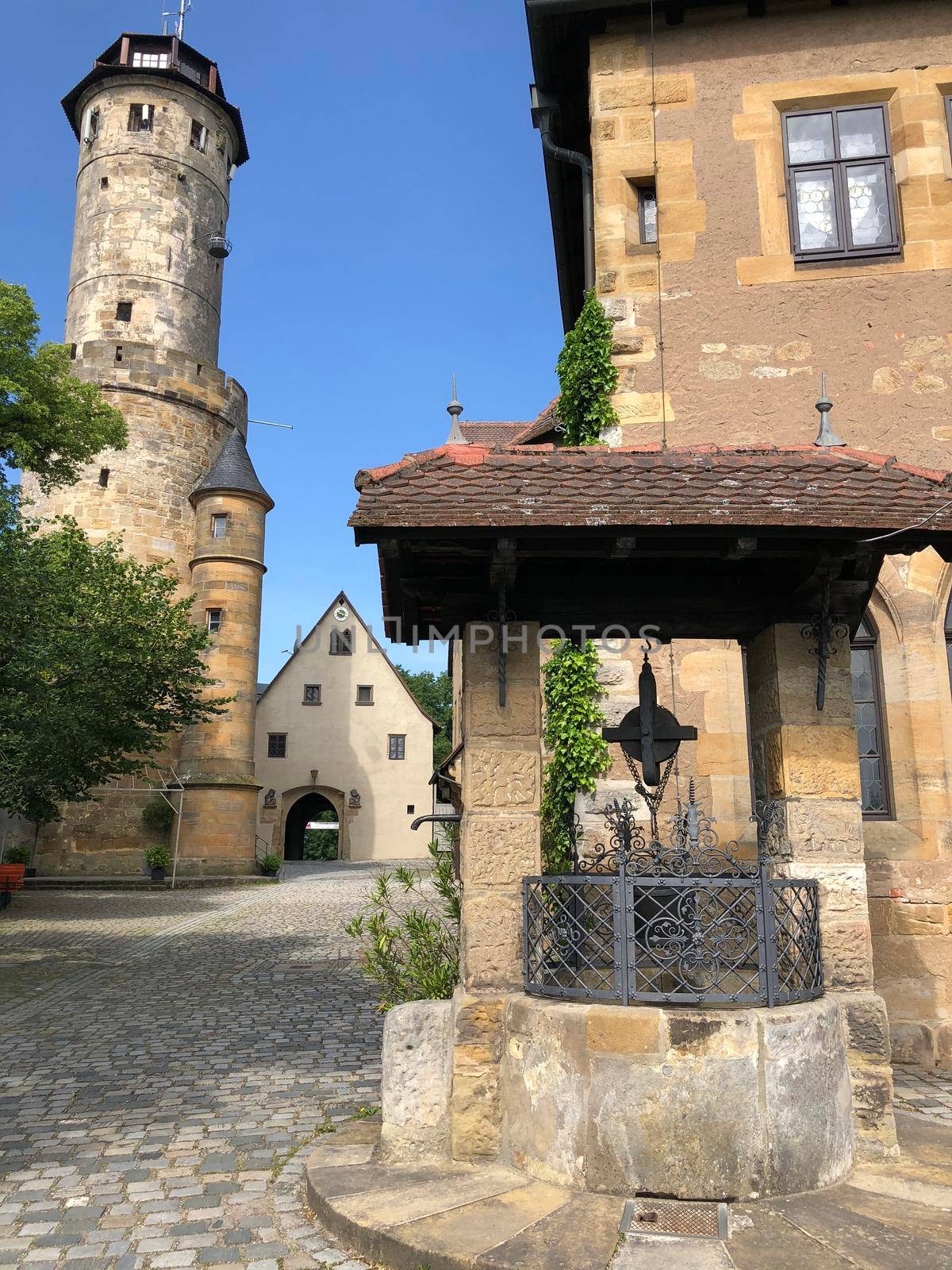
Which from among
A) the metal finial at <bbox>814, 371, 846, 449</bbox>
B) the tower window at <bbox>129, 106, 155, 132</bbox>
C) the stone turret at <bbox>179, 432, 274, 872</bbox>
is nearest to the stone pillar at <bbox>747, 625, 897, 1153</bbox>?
the metal finial at <bbox>814, 371, 846, 449</bbox>

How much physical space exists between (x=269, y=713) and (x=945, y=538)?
3472cm

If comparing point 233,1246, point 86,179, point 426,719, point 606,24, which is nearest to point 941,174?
point 606,24

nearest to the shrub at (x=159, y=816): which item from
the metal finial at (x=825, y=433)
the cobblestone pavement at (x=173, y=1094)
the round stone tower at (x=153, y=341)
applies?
the round stone tower at (x=153, y=341)

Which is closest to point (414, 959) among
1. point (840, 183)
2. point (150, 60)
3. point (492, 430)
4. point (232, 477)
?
point (840, 183)

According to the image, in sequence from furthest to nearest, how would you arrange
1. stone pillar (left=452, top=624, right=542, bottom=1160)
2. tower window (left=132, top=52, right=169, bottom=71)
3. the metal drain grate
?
tower window (left=132, top=52, right=169, bottom=71) < stone pillar (left=452, top=624, right=542, bottom=1160) < the metal drain grate

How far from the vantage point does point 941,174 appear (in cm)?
843

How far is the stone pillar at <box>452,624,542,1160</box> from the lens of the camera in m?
4.54

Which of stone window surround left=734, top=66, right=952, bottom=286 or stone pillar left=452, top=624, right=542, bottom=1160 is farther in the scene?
stone window surround left=734, top=66, right=952, bottom=286

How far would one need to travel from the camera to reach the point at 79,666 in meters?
14.5

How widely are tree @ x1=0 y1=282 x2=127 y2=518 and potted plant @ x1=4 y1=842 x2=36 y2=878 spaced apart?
45.9 feet

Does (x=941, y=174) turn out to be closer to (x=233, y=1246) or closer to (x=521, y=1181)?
(x=521, y=1181)

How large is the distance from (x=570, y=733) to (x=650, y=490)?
3.51 m

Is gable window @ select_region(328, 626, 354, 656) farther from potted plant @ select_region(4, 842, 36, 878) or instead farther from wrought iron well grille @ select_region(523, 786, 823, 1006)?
wrought iron well grille @ select_region(523, 786, 823, 1006)

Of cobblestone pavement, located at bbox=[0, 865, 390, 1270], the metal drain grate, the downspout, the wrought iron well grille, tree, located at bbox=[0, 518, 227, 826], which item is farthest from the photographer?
tree, located at bbox=[0, 518, 227, 826]
